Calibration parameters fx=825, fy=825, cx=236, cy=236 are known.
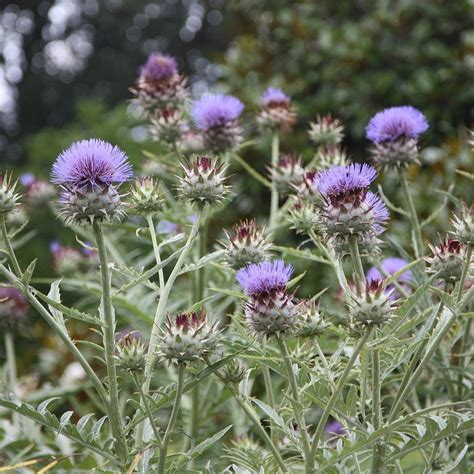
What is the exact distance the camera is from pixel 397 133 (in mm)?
1909

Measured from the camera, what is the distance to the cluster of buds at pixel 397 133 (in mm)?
1897

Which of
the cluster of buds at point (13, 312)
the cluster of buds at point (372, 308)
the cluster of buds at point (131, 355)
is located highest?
the cluster of buds at point (13, 312)

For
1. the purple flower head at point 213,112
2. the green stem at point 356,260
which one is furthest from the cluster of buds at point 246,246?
the purple flower head at point 213,112

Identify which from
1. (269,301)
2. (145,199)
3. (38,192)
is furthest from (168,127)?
(269,301)

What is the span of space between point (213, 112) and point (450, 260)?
933mm

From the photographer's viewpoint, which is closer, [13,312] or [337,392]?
[337,392]

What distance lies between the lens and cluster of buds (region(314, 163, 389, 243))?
1419mm

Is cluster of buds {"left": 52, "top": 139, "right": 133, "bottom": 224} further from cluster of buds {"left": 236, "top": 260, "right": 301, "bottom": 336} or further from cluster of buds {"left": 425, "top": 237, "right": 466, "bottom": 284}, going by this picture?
cluster of buds {"left": 425, "top": 237, "right": 466, "bottom": 284}

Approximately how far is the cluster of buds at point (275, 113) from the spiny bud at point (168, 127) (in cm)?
31

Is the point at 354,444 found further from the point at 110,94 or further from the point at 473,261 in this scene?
the point at 110,94

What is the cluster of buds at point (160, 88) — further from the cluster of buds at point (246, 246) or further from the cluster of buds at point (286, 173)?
the cluster of buds at point (246, 246)

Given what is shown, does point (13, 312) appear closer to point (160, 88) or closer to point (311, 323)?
point (160, 88)

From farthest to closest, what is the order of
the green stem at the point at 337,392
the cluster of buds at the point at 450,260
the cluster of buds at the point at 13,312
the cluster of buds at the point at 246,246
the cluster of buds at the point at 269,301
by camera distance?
the cluster of buds at the point at 13,312 < the cluster of buds at the point at 246,246 < the cluster of buds at the point at 450,260 < the cluster of buds at the point at 269,301 < the green stem at the point at 337,392

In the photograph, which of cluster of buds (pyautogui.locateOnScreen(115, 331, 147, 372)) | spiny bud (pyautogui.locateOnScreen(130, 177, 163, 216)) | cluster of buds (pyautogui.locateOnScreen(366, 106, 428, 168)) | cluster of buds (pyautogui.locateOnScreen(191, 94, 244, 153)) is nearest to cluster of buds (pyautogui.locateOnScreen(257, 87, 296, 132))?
cluster of buds (pyautogui.locateOnScreen(191, 94, 244, 153))
